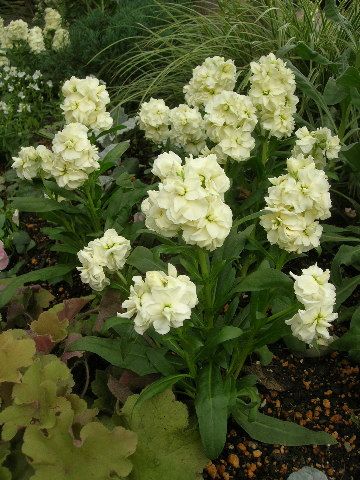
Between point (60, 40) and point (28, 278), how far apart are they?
2.58 m

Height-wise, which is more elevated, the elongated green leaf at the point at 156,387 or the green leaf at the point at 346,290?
the elongated green leaf at the point at 156,387

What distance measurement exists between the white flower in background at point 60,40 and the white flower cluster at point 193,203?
3.16 metres

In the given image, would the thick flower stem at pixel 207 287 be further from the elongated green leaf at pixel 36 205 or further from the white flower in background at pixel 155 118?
the white flower in background at pixel 155 118

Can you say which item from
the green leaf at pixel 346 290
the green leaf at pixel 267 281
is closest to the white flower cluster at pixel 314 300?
the green leaf at pixel 267 281

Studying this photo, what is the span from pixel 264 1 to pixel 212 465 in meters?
3.25

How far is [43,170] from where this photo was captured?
2.31 m

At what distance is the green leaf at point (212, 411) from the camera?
1.64 m

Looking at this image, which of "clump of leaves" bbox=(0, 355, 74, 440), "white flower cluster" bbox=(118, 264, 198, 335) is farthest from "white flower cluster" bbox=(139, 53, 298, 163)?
"clump of leaves" bbox=(0, 355, 74, 440)

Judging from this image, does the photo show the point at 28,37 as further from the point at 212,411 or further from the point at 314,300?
the point at 314,300

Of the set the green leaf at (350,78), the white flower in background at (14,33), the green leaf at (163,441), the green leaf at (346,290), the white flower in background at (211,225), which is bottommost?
the green leaf at (346,290)

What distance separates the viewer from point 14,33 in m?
4.13

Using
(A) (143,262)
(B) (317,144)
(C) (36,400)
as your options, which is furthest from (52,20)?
(C) (36,400)

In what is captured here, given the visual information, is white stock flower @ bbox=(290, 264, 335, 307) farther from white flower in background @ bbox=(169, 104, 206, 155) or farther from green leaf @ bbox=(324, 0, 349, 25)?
green leaf @ bbox=(324, 0, 349, 25)

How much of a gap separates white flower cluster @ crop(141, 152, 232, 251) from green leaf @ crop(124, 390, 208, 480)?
53 centimetres
